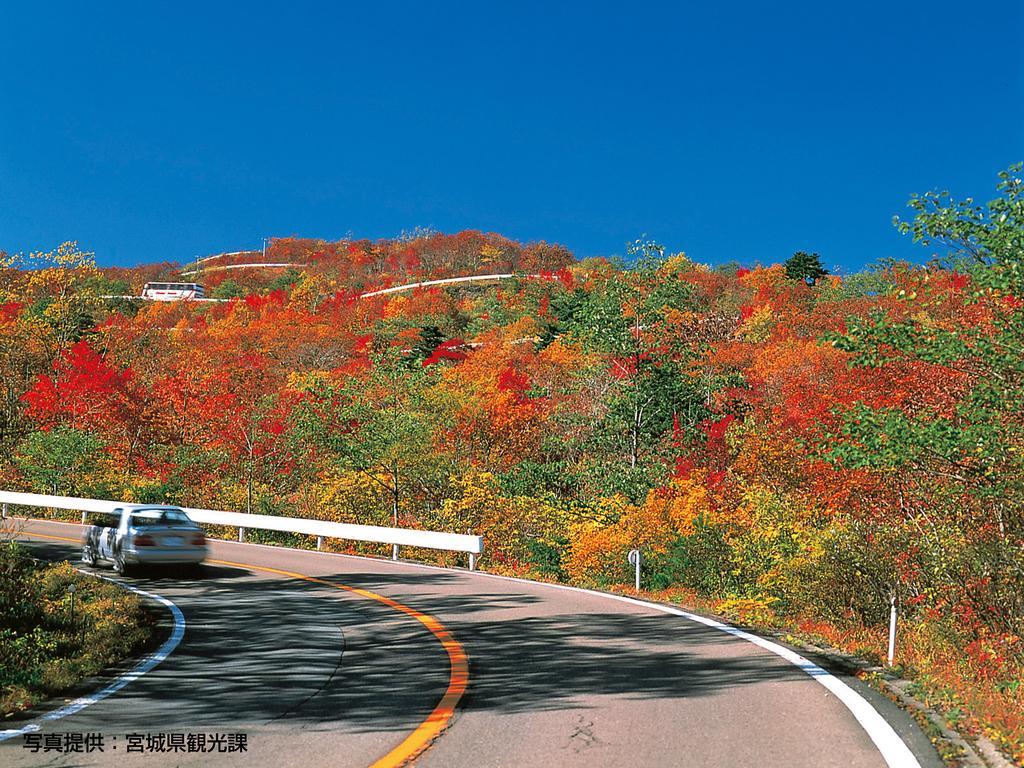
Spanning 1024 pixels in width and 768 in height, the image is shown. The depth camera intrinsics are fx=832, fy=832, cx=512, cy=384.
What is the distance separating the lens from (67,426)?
3778 cm

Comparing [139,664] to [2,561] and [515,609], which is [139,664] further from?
[515,609]

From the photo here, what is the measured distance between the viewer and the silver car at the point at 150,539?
54.1 ft

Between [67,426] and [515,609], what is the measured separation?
32.6m

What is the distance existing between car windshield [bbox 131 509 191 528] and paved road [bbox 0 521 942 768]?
5009 millimetres

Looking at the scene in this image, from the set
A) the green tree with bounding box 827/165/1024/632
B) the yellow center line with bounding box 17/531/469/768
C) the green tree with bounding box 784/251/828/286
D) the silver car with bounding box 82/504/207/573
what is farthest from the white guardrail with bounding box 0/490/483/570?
the green tree with bounding box 784/251/828/286

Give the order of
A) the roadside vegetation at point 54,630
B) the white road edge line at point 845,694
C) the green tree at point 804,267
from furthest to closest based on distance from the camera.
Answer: the green tree at point 804,267
the roadside vegetation at point 54,630
the white road edge line at point 845,694

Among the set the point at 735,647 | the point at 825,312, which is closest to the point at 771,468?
the point at 735,647

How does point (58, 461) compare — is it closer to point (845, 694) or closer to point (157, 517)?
point (157, 517)

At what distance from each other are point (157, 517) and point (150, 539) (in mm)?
522

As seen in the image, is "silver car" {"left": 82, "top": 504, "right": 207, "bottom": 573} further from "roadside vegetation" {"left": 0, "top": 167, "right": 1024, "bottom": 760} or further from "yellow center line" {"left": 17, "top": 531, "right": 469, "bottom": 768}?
"roadside vegetation" {"left": 0, "top": 167, "right": 1024, "bottom": 760}

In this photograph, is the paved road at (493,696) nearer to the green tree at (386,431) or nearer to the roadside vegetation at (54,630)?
the roadside vegetation at (54,630)

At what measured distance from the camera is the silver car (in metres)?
16.5

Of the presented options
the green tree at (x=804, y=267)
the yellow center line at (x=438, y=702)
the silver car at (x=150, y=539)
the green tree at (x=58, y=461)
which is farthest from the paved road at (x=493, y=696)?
the green tree at (x=804, y=267)

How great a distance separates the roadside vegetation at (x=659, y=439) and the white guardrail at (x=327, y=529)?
1636mm
